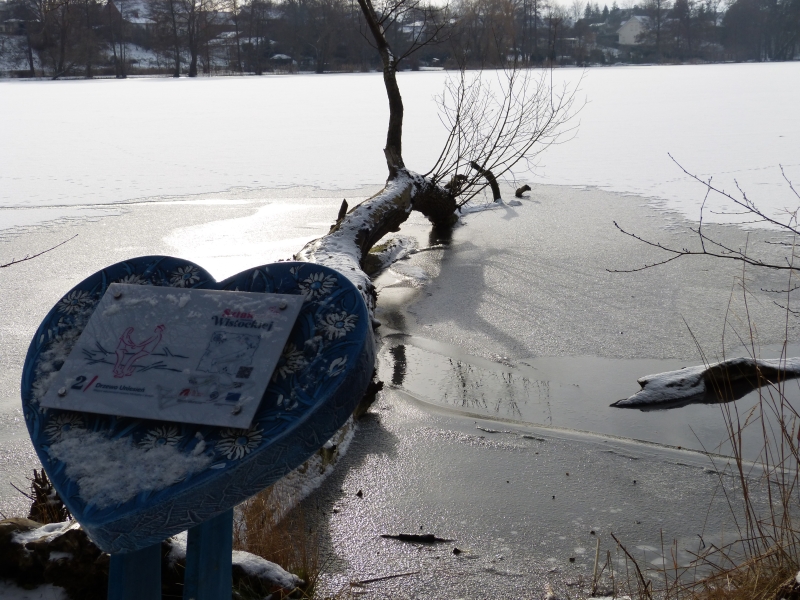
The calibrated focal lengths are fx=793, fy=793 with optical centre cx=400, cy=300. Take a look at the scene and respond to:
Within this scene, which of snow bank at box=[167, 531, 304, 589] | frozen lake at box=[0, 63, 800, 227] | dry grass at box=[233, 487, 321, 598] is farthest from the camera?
frozen lake at box=[0, 63, 800, 227]

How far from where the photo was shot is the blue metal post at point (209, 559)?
1760mm

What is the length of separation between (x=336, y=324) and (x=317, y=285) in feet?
→ 0.45

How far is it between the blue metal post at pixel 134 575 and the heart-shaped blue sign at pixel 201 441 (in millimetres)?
207

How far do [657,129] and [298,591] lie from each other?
619 inches

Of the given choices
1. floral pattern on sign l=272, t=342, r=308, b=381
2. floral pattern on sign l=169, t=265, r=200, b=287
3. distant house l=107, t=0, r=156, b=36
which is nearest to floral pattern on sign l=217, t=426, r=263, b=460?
floral pattern on sign l=272, t=342, r=308, b=381

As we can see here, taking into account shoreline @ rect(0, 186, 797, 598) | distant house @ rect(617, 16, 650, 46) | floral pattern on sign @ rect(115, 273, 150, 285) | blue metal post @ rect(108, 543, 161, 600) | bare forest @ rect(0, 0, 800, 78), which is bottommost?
shoreline @ rect(0, 186, 797, 598)

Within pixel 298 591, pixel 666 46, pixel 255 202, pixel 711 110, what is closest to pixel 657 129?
pixel 711 110

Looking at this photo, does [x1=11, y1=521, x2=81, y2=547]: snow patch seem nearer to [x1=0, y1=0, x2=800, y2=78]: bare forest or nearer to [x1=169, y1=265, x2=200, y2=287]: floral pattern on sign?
[x1=169, y1=265, x2=200, y2=287]: floral pattern on sign

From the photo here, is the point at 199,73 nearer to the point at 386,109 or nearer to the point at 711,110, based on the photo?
the point at 386,109

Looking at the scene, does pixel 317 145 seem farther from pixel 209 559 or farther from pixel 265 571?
pixel 209 559

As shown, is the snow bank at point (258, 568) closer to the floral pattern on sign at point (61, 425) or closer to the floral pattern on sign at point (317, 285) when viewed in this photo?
the floral pattern on sign at point (61, 425)

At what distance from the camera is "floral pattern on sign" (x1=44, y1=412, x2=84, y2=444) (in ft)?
5.53

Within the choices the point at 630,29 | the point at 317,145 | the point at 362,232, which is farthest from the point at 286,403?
the point at 630,29

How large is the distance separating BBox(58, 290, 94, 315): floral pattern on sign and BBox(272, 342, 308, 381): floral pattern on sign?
0.60m
